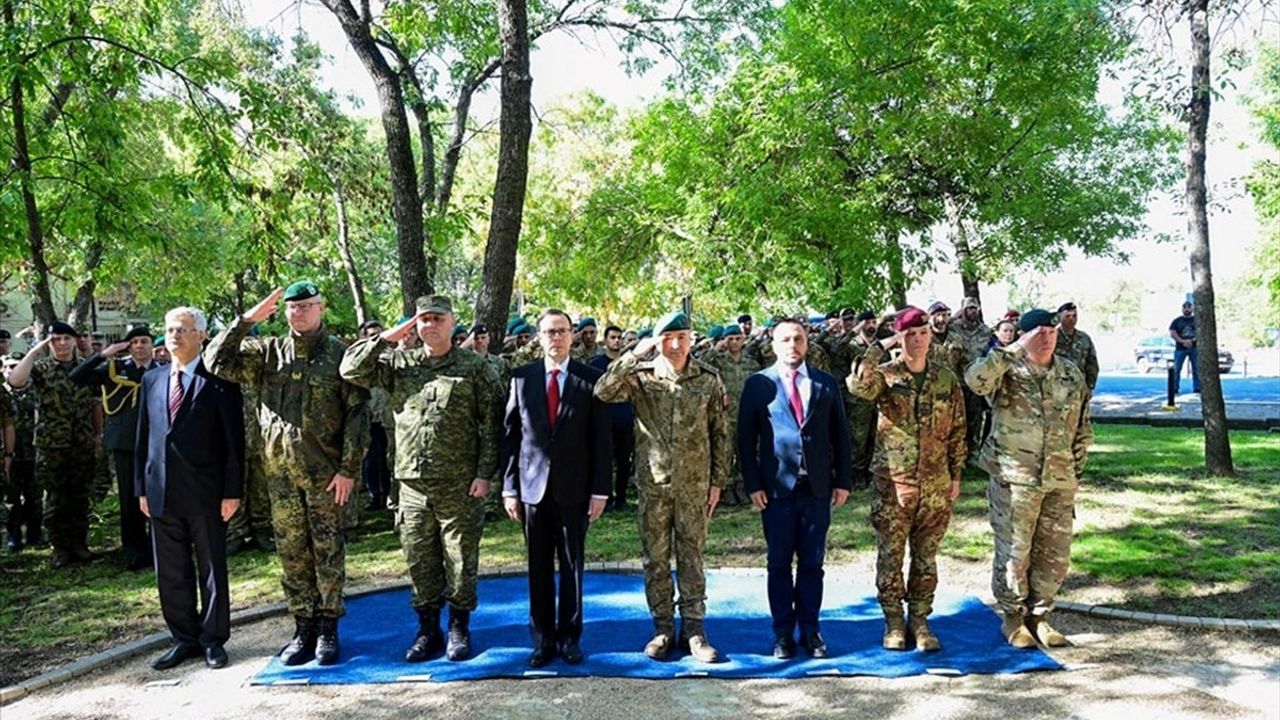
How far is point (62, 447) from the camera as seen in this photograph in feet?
24.6

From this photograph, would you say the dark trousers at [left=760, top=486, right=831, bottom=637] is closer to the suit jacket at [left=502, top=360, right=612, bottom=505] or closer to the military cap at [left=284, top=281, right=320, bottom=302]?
the suit jacket at [left=502, top=360, right=612, bottom=505]

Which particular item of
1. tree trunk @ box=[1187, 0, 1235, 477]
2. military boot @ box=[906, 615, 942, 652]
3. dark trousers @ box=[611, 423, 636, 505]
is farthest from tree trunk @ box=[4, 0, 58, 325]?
tree trunk @ box=[1187, 0, 1235, 477]

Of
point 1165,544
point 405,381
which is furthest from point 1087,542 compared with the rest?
point 405,381

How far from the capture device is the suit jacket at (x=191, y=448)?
4992 mm

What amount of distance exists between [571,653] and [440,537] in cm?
100

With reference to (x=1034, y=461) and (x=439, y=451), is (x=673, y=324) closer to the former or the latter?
(x=439, y=451)

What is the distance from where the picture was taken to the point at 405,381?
5008 millimetres

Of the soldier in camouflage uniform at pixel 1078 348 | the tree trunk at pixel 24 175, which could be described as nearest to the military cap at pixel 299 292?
the tree trunk at pixel 24 175

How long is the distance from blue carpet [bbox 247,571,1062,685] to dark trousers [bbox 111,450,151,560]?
2.49 meters

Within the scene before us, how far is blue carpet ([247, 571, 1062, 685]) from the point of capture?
478 centimetres

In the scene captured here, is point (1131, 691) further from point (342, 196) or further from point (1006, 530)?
point (342, 196)

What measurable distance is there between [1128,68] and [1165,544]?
5.81m

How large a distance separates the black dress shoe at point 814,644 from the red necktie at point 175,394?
3876mm

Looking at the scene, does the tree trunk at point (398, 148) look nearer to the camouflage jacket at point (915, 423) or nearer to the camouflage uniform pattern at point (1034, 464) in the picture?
the camouflage jacket at point (915, 423)
